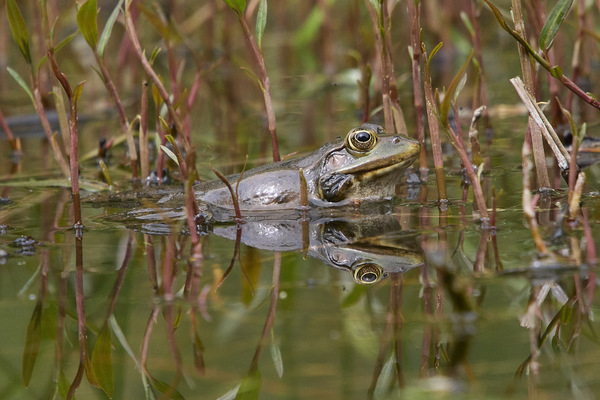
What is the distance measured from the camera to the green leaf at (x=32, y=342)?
2.38m

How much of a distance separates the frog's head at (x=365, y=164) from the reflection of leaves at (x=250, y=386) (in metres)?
2.06

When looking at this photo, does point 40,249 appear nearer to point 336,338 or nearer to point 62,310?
point 62,310

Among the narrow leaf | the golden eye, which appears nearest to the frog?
the golden eye

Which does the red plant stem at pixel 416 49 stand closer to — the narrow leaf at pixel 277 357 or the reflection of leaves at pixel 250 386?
the narrow leaf at pixel 277 357

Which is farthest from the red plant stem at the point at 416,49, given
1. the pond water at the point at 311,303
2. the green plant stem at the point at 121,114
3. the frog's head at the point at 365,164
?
the green plant stem at the point at 121,114

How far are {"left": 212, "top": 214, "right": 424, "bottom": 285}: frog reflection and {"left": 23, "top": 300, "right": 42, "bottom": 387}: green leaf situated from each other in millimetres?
1004

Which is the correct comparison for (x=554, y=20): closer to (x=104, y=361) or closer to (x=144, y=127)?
(x=104, y=361)

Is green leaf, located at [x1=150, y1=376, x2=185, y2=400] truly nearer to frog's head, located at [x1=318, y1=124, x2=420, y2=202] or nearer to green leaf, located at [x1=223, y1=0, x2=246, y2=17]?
green leaf, located at [x1=223, y1=0, x2=246, y2=17]

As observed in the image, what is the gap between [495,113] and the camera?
20.6ft

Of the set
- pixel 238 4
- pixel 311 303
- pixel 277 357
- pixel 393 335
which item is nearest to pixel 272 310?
pixel 311 303

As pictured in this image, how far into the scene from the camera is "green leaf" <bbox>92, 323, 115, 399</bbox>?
2.27 m

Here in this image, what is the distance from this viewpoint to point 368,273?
2.88 meters

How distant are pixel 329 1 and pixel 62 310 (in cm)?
606

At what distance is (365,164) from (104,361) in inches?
82.8
